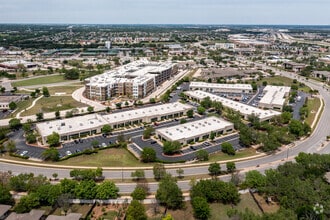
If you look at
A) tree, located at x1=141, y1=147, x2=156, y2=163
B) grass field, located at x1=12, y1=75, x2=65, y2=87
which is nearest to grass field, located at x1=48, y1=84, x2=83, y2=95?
grass field, located at x1=12, y1=75, x2=65, y2=87

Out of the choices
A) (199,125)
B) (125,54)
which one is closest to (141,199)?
(199,125)

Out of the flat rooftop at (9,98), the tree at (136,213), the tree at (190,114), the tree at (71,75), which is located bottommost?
the tree at (136,213)

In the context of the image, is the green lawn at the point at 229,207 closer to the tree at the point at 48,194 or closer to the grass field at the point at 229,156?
the grass field at the point at 229,156

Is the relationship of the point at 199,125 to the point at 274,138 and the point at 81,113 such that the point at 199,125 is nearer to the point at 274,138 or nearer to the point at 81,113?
the point at 274,138

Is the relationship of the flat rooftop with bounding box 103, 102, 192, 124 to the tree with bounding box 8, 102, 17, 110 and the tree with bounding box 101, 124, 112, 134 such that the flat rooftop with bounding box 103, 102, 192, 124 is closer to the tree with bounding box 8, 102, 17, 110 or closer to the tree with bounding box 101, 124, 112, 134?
the tree with bounding box 101, 124, 112, 134

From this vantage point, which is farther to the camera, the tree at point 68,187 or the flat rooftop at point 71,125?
the flat rooftop at point 71,125

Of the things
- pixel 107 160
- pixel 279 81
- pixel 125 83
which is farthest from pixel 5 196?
pixel 279 81

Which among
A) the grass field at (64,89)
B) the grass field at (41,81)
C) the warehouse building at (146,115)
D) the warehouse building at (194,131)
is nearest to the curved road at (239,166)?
the warehouse building at (194,131)
